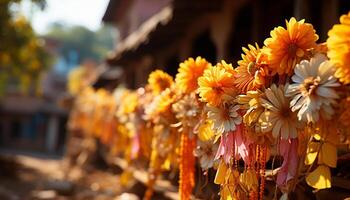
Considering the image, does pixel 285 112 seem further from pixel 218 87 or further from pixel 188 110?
pixel 188 110

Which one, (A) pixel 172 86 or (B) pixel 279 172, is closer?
(B) pixel 279 172

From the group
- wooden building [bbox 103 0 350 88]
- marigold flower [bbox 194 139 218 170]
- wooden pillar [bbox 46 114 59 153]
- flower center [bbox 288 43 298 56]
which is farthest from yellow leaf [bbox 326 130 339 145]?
wooden pillar [bbox 46 114 59 153]

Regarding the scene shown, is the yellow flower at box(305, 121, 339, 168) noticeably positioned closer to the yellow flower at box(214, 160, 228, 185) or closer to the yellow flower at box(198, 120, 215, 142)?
the yellow flower at box(214, 160, 228, 185)

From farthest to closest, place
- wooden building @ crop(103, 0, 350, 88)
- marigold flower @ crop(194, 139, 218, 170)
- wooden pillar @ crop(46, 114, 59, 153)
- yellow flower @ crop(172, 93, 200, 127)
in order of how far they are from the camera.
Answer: wooden pillar @ crop(46, 114, 59, 153) → wooden building @ crop(103, 0, 350, 88) → yellow flower @ crop(172, 93, 200, 127) → marigold flower @ crop(194, 139, 218, 170)

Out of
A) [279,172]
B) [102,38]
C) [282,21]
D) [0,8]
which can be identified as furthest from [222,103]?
[102,38]

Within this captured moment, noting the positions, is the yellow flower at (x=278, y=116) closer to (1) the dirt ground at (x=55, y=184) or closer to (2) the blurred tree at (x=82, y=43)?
A: (1) the dirt ground at (x=55, y=184)

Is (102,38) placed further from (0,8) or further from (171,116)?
(171,116)

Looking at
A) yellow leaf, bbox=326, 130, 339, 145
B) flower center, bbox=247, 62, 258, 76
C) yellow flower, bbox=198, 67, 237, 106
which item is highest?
flower center, bbox=247, 62, 258, 76
